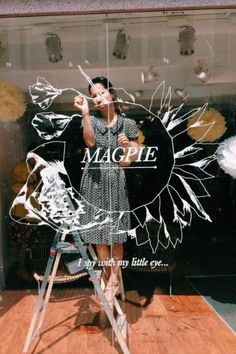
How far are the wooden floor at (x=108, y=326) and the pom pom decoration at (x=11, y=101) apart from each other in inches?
57.2

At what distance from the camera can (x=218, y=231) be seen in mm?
4094

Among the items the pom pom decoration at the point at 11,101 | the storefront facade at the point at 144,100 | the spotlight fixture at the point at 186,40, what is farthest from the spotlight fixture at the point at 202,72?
the pom pom decoration at the point at 11,101

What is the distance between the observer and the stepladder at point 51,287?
11.8ft

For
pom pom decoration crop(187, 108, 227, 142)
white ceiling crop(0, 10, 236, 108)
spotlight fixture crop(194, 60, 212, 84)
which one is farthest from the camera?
spotlight fixture crop(194, 60, 212, 84)

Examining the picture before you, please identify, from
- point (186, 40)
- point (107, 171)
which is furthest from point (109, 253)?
point (186, 40)

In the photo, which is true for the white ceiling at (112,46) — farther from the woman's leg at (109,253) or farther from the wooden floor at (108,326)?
the wooden floor at (108,326)

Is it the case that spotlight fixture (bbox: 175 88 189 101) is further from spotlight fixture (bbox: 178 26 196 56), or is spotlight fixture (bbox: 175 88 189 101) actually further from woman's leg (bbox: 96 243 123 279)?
woman's leg (bbox: 96 243 123 279)

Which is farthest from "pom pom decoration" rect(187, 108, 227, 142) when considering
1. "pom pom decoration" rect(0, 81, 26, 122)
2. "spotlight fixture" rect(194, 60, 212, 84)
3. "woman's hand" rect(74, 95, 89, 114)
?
"pom pom decoration" rect(0, 81, 26, 122)

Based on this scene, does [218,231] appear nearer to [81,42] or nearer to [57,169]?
[57,169]

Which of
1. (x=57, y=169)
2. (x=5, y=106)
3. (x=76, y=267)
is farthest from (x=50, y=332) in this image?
(x=5, y=106)

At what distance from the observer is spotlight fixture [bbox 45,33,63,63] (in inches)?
142

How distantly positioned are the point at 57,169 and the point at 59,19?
1.14 m

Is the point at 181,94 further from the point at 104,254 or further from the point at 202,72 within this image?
the point at 104,254

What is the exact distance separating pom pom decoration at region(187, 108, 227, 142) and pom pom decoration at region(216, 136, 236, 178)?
10cm
